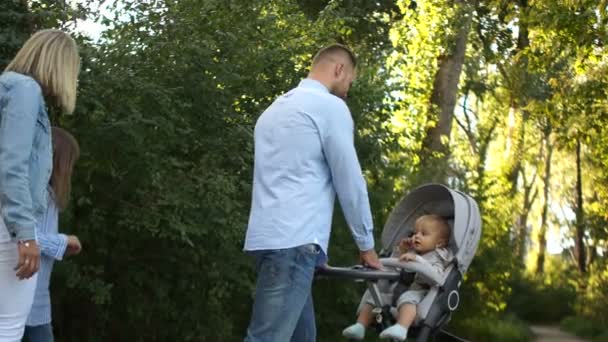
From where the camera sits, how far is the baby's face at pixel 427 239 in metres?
6.74

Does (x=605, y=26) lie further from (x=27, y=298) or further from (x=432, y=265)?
(x=27, y=298)

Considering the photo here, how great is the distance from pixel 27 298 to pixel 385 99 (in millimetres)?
8758

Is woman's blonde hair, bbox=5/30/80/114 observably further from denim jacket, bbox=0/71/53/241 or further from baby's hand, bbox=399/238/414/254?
baby's hand, bbox=399/238/414/254

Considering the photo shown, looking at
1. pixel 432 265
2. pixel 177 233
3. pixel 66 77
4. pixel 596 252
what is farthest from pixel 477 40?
pixel 66 77

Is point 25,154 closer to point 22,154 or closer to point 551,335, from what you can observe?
point 22,154

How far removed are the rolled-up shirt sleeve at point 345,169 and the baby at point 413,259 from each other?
116cm

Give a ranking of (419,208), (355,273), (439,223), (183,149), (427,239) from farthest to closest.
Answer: (183,149) → (419,208) → (439,223) → (427,239) → (355,273)

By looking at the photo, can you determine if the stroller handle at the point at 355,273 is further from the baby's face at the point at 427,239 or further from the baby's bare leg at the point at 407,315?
the baby's face at the point at 427,239

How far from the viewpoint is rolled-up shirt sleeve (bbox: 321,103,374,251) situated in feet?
16.9

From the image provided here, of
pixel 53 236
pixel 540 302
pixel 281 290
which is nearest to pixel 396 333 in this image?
pixel 281 290

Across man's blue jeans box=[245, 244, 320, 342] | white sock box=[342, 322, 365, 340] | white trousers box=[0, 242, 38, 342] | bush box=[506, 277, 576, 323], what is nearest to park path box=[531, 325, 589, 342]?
bush box=[506, 277, 576, 323]

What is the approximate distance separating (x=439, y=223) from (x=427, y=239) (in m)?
0.17

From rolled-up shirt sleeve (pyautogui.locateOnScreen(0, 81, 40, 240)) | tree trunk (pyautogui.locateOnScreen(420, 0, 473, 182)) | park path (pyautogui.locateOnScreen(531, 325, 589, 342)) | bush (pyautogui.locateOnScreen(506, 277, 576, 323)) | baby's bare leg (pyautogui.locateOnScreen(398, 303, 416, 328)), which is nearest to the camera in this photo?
rolled-up shirt sleeve (pyautogui.locateOnScreen(0, 81, 40, 240))

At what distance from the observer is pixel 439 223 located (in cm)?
684
